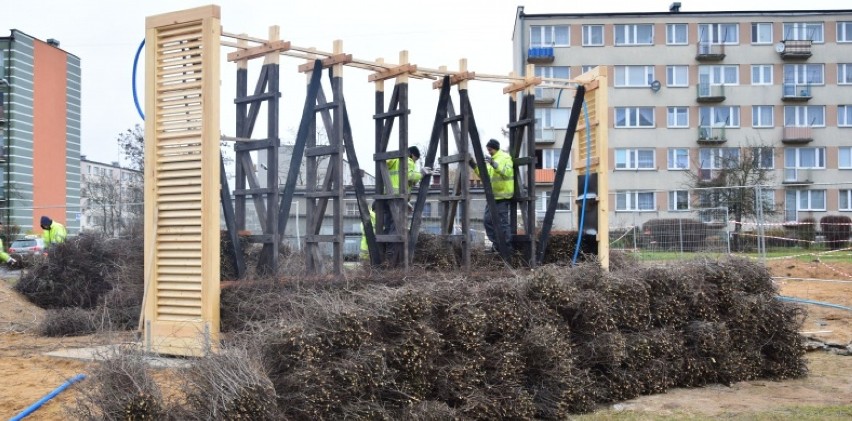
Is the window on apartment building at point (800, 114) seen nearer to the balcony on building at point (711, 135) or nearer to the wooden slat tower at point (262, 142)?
the balcony on building at point (711, 135)

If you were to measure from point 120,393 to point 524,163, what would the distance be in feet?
24.8

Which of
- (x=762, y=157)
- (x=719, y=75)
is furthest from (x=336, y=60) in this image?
(x=719, y=75)

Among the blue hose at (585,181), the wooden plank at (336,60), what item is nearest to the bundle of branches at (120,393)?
the wooden plank at (336,60)

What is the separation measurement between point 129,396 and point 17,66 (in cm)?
4577

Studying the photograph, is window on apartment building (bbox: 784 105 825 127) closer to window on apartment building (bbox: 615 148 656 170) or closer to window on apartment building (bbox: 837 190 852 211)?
window on apartment building (bbox: 615 148 656 170)

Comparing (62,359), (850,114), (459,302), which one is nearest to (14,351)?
(62,359)

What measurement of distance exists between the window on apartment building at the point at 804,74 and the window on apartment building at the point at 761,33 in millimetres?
1897

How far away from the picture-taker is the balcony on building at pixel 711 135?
4931 centimetres

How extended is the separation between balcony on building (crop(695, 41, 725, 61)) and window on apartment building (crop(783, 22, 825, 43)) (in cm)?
385

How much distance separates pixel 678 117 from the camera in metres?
50.1

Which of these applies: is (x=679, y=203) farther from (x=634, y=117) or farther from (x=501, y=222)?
(x=634, y=117)

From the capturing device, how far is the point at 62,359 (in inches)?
311

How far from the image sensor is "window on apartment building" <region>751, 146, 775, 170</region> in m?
38.9

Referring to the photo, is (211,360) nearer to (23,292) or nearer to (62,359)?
(62,359)
